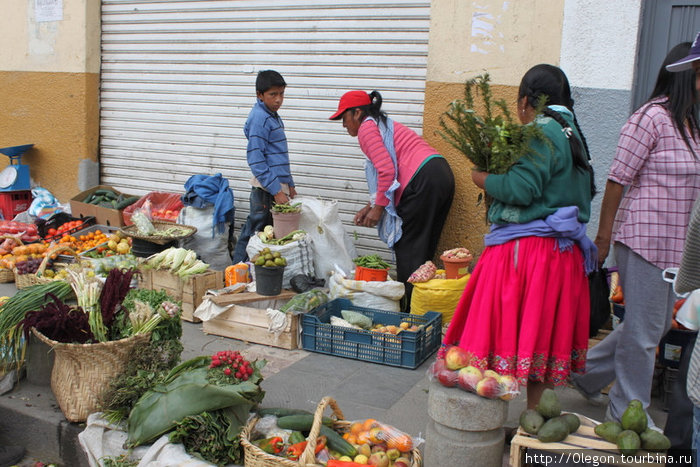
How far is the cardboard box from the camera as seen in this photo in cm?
802

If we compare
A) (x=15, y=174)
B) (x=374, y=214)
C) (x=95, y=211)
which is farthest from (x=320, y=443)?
(x=15, y=174)

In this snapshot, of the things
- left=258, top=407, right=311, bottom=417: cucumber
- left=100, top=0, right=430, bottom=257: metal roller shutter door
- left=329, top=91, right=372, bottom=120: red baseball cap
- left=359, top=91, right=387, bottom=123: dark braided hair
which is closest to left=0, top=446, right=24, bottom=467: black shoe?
left=258, top=407, right=311, bottom=417: cucumber

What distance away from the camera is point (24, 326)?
3.91 meters

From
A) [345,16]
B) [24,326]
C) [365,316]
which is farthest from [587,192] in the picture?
[345,16]

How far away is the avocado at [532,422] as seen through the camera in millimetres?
3014

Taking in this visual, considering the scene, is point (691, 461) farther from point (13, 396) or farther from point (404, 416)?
point (13, 396)

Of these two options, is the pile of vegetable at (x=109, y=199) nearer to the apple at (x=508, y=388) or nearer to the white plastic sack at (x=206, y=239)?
the white plastic sack at (x=206, y=239)

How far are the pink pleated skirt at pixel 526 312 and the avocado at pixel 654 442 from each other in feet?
2.34

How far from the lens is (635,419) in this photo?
2.88m

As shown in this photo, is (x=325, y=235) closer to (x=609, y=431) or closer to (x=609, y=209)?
(x=609, y=209)

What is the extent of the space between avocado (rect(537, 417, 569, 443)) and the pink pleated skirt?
0.50 metres

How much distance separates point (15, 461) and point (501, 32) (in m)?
4.92

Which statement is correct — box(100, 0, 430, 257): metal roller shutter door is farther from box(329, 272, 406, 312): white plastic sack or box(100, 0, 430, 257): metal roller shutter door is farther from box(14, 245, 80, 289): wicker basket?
box(14, 245, 80, 289): wicker basket

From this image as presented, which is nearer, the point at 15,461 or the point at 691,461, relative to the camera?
the point at 691,461
